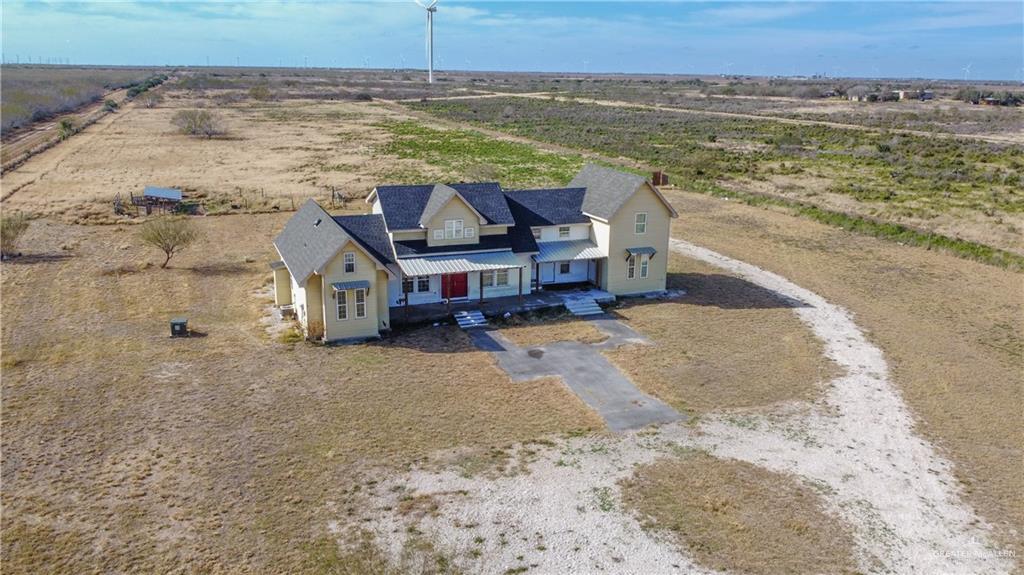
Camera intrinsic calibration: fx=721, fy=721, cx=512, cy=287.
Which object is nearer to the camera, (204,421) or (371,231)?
(204,421)

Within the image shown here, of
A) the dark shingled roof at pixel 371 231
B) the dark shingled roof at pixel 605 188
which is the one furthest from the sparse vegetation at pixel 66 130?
the dark shingled roof at pixel 605 188

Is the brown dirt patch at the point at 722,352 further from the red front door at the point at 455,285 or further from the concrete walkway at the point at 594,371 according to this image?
the red front door at the point at 455,285

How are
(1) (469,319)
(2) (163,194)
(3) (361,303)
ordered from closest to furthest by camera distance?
(3) (361,303), (1) (469,319), (2) (163,194)

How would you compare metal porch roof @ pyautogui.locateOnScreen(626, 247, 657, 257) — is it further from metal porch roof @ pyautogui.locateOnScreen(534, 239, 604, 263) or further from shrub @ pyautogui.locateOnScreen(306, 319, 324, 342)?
shrub @ pyautogui.locateOnScreen(306, 319, 324, 342)

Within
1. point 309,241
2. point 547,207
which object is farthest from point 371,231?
point 547,207

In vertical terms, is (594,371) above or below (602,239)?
below

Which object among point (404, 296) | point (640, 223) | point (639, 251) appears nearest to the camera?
point (404, 296)

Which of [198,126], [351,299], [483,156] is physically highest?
[198,126]

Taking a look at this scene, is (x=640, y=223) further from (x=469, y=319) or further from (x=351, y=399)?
(x=351, y=399)

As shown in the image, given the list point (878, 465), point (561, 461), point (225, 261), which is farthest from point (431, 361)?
point (225, 261)
